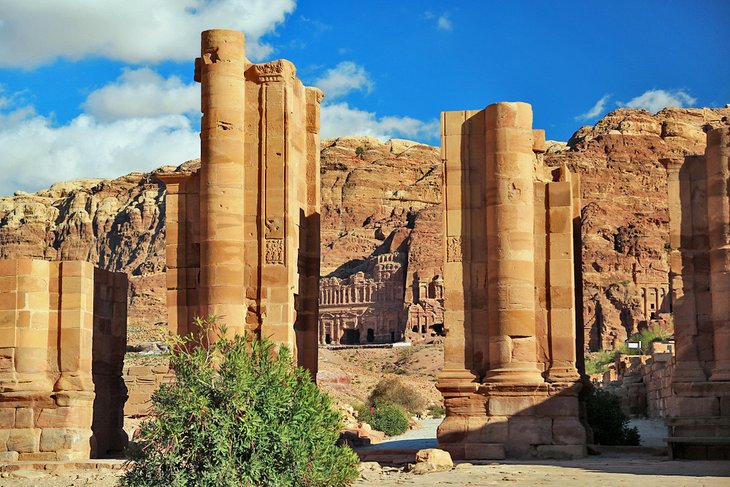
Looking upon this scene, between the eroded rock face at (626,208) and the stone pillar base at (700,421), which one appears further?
the eroded rock face at (626,208)

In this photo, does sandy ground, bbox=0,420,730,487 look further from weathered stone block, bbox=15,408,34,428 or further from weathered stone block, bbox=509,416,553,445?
weathered stone block, bbox=15,408,34,428

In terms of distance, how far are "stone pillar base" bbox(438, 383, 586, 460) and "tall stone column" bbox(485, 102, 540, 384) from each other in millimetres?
298

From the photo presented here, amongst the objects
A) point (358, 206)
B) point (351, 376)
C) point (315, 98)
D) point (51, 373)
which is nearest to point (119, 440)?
point (51, 373)

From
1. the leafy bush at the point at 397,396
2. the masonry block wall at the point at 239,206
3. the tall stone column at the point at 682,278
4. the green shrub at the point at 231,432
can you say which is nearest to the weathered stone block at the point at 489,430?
the tall stone column at the point at 682,278

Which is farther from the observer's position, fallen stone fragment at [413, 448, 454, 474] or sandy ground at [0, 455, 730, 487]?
fallen stone fragment at [413, 448, 454, 474]

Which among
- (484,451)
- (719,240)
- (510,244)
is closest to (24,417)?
(484,451)

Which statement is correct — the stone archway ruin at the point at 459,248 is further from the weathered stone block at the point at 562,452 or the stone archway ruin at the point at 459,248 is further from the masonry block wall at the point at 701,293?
the masonry block wall at the point at 701,293

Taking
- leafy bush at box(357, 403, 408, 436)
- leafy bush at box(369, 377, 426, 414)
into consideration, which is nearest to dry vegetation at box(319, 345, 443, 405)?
leafy bush at box(369, 377, 426, 414)

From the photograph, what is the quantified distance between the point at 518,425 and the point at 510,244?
3161 mm

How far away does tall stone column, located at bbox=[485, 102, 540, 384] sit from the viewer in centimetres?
2152

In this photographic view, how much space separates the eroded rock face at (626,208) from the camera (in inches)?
3755

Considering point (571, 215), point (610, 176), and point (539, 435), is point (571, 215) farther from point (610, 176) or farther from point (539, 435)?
point (610, 176)

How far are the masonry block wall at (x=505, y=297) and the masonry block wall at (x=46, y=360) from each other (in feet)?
21.1

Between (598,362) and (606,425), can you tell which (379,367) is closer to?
(598,362)
